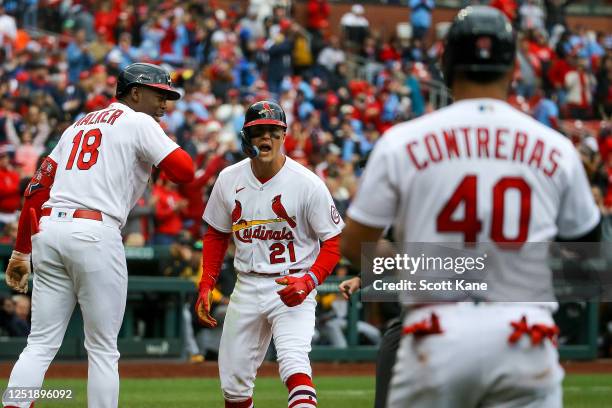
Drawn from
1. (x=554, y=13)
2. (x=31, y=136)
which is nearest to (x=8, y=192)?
(x=31, y=136)

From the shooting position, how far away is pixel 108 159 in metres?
6.29

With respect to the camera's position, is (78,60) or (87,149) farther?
(78,60)

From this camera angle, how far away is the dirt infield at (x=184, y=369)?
1264 cm

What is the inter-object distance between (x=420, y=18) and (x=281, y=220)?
20916mm

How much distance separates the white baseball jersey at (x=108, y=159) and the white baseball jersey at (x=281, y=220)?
0.70m

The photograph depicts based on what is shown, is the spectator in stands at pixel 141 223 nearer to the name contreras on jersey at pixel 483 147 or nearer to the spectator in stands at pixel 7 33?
the spectator in stands at pixel 7 33

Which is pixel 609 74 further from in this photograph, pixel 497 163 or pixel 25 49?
pixel 497 163

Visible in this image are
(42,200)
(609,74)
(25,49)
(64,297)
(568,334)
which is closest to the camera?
(64,297)

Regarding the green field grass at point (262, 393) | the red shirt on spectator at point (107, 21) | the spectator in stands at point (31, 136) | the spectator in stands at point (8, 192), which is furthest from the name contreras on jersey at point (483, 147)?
the red shirt on spectator at point (107, 21)

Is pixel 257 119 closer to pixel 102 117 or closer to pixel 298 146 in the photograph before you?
pixel 102 117

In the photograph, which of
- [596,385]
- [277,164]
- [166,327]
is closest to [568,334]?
[596,385]

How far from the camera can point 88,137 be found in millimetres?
6367

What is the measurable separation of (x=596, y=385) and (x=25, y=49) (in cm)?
1107

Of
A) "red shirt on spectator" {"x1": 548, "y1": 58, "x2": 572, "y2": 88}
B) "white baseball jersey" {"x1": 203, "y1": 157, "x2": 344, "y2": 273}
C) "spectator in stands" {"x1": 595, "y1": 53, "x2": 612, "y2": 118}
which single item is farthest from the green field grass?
"red shirt on spectator" {"x1": 548, "y1": 58, "x2": 572, "y2": 88}
